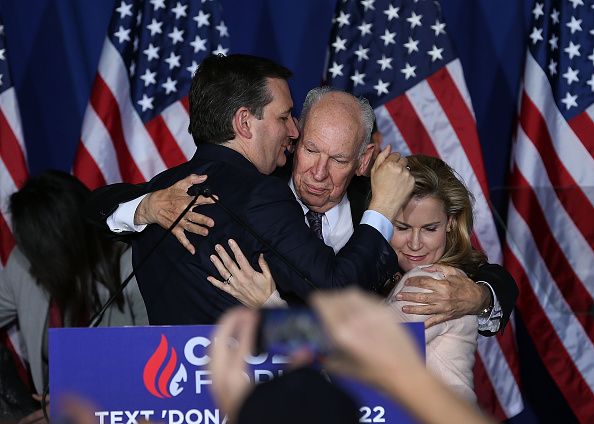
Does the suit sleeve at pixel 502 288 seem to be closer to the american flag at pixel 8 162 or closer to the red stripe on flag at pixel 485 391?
the red stripe on flag at pixel 485 391

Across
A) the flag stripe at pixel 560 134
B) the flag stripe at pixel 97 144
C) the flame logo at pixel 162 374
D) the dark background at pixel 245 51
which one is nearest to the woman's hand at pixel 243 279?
the flame logo at pixel 162 374

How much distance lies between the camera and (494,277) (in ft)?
8.71

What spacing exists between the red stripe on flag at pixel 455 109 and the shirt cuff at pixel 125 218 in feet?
6.53

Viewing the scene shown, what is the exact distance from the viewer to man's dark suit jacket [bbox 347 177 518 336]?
8.63ft

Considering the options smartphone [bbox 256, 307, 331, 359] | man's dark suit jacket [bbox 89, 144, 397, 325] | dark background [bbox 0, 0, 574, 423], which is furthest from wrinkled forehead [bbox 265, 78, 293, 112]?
dark background [bbox 0, 0, 574, 423]

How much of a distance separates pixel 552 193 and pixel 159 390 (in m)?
2.71

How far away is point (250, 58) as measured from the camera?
2416 millimetres

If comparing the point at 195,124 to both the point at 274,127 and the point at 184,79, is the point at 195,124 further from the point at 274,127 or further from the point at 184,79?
the point at 184,79

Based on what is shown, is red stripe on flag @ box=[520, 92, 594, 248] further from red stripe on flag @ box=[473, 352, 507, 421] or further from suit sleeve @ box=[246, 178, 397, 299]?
suit sleeve @ box=[246, 178, 397, 299]

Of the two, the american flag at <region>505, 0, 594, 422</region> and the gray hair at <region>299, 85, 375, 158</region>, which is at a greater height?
the gray hair at <region>299, 85, 375, 158</region>

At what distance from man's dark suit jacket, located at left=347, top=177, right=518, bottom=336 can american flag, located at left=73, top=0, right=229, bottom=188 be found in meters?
1.54

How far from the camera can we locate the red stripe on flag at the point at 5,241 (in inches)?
167

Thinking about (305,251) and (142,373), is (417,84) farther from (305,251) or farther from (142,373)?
(142,373)

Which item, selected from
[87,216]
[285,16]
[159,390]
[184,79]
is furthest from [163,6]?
[159,390]
